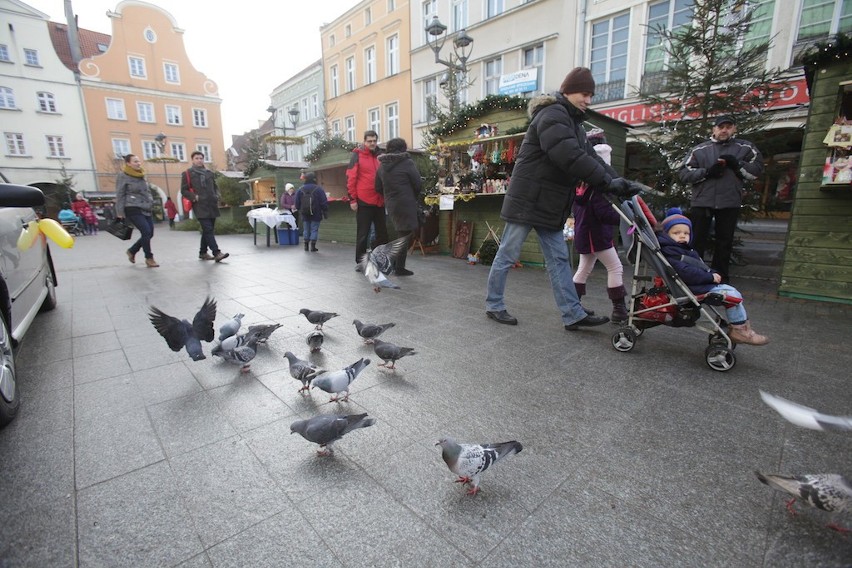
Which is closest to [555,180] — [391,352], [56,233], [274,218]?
[391,352]

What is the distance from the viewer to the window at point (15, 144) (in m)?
30.0

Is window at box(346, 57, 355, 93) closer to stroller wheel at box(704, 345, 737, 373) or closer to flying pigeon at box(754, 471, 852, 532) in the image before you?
stroller wheel at box(704, 345, 737, 373)

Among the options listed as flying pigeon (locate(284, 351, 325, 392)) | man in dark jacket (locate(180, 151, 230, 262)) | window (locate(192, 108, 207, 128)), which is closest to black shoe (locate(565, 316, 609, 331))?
flying pigeon (locate(284, 351, 325, 392))

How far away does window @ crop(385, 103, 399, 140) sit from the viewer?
2463 centimetres

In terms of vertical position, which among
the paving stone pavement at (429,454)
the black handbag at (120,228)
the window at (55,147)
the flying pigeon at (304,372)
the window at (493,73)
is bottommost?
the paving stone pavement at (429,454)

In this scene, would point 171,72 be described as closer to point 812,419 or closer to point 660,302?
point 660,302

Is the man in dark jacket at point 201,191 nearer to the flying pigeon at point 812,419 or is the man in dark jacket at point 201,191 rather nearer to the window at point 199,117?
the flying pigeon at point 812,419

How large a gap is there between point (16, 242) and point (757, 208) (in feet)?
30.9

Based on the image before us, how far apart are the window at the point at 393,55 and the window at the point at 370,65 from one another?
1.51 metres

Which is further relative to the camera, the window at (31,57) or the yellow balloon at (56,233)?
the window at (31,57)

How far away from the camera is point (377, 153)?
24.3 ft

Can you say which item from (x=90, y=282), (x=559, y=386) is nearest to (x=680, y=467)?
(x=559, y=386)

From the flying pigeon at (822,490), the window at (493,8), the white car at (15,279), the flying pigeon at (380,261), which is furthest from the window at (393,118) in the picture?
the flying pigeon at (822,490)

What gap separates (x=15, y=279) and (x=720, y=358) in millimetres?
5322
